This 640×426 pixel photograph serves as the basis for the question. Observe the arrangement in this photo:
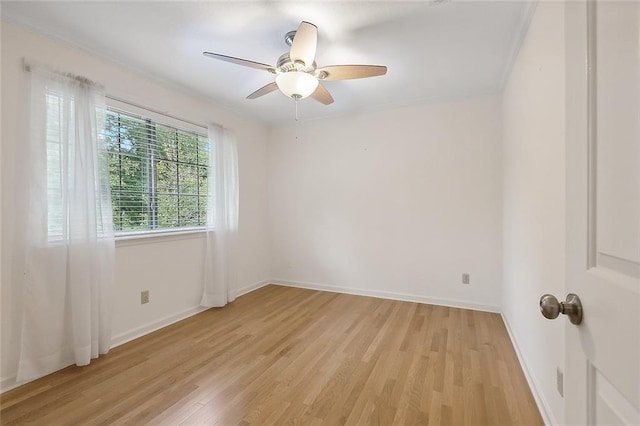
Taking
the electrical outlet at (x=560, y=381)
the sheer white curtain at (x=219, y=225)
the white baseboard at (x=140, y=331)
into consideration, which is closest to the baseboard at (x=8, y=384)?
the white baseboard at (x=140, y=331)

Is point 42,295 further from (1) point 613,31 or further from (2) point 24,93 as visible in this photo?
(1) point 613,31

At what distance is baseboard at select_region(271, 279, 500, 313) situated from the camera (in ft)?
10.2

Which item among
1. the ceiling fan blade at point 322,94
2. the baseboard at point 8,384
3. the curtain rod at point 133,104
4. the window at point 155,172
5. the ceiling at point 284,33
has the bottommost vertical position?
the baseboard at point 8,384

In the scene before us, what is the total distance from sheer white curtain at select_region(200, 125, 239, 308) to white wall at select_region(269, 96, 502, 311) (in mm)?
1021

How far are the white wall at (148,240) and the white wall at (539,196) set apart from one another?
3073 mm

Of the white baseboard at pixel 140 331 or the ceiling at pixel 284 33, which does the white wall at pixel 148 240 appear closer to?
the white baseboard at pixel 140 331

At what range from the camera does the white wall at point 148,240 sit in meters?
1.82

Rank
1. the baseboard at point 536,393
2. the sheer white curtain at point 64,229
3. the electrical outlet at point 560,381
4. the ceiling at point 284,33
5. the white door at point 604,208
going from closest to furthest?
1. the white door at point 604,208
2. the electrical outlet at point 560,381
3. the baseboard at point 536,393
4. the ceiling at point 284,33
5. the sheer white curtain at point 64,229

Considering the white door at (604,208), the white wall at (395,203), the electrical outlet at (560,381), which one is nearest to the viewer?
the white door at (604,208)

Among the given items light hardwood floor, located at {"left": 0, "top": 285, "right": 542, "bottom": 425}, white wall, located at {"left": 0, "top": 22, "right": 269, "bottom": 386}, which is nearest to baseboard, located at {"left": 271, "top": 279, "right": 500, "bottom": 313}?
light hardwood floor, located at {"left": 0, "top": 285, "right": 542, "bottom": 425}

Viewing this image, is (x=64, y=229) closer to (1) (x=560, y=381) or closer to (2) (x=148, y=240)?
(2) (x=148, y=240)

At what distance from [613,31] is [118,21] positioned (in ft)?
8.40

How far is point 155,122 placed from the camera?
2775mm

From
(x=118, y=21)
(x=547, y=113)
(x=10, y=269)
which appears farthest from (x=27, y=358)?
(x=547, y=113)
